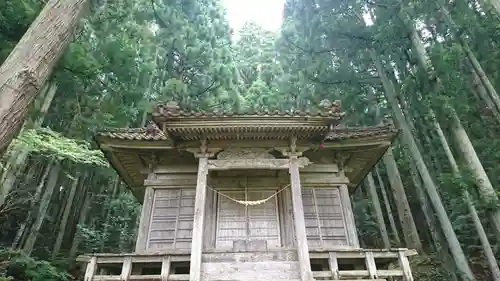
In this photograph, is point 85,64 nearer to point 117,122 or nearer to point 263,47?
point 117,122

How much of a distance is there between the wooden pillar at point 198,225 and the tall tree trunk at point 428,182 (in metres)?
6.56

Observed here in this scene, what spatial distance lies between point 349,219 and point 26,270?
889cm

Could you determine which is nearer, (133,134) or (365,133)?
(365,133)

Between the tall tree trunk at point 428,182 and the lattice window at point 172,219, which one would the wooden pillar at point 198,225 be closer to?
the lattice window at point 172,219

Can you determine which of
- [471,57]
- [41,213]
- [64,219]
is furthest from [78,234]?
[471,57]

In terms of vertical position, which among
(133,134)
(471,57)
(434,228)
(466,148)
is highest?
(471,57)

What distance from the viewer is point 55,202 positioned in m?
16.2

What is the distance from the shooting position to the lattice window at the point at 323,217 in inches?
310

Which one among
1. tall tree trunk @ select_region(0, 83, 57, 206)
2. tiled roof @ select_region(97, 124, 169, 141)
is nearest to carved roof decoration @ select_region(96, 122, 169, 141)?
tiled roof @ select_region(97, 124, 169, 141)

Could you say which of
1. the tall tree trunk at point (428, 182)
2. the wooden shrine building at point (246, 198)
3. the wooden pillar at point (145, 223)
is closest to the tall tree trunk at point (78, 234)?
the wooden shrine building at point (246, 198)

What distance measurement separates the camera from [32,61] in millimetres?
3779

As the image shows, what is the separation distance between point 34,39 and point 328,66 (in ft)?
36.7

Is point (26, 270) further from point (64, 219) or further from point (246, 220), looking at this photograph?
point (246, 220)

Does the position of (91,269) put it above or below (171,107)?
below
